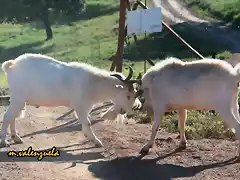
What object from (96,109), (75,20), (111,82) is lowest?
(75,20)

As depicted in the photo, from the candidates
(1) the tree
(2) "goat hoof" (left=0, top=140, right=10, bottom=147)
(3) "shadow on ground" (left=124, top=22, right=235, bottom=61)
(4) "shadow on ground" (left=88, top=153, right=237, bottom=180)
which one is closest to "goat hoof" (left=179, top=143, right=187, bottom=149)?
(4) "shadow on ground" (left=88, top=153, right=237, bottom=180)

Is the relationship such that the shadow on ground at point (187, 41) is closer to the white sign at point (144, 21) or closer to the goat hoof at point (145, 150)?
the white sign at point (144, 21)

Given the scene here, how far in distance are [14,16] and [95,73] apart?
40.4 meters

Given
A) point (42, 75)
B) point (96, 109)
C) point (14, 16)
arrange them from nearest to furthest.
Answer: point (42, 75), point (96, 109), point (14, 16)

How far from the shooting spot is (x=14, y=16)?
49.9 m

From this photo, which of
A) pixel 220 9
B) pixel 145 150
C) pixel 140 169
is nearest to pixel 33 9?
pixel 220 9

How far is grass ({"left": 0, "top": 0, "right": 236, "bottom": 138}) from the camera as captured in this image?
3116 cm

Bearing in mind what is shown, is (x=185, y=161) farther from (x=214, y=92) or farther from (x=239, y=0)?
(x=239, y=0)

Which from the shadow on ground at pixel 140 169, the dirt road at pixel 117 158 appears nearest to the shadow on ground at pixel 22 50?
the dirt road at pixel 117 158

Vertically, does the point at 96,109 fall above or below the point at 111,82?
below

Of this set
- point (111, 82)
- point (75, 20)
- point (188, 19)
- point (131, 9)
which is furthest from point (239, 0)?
point (111, 82)

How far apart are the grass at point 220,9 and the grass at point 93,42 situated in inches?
173

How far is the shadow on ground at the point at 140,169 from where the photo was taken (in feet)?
28.3

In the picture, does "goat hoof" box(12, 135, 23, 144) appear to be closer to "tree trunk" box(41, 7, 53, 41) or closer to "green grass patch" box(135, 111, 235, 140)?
"green grass patch" box(135, 111, 235, 140)
